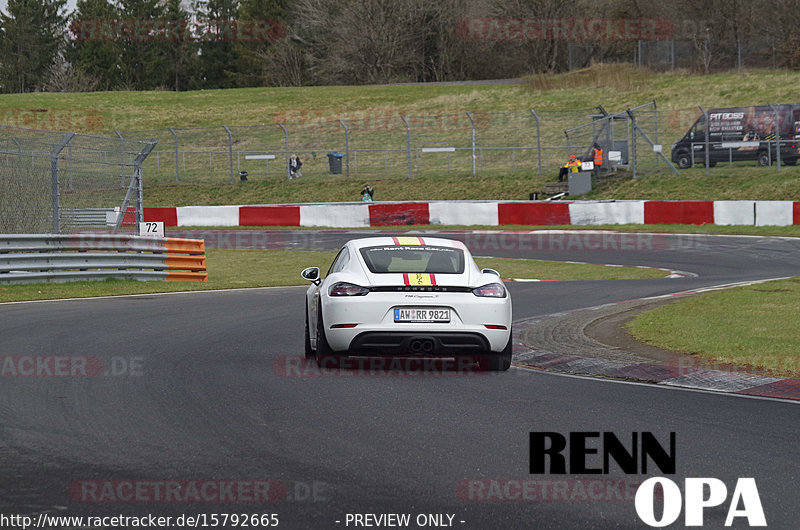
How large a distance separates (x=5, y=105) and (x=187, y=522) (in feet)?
233

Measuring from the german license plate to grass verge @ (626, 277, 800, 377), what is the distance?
2764 mm

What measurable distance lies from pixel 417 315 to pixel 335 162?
118ft

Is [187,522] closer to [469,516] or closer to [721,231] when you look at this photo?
[469,516]

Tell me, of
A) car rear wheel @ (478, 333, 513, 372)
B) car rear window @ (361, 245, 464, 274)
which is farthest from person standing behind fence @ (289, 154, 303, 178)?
car rear wheel @ (478, 333, 513, 372)

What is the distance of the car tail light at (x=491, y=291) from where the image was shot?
31.3 feet

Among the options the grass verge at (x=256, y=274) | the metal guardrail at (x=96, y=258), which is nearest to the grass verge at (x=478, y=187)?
the grass verge at (x=256, y=274)

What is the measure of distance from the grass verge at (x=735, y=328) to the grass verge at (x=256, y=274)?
621 cm

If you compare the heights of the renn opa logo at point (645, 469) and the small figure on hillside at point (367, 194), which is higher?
the small figure on hillside at point (367, 194)

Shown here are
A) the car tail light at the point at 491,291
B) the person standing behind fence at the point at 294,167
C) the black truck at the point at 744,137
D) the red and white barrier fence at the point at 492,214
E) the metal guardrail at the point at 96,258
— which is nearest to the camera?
the car tail light at the point at 491,291

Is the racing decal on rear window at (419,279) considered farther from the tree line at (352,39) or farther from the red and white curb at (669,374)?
the tree line at (352,39)

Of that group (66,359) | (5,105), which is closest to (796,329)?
(66,359)

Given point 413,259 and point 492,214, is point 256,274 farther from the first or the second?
point 492,214

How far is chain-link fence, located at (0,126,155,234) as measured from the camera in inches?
741

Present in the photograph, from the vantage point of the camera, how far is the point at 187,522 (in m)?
4.96
